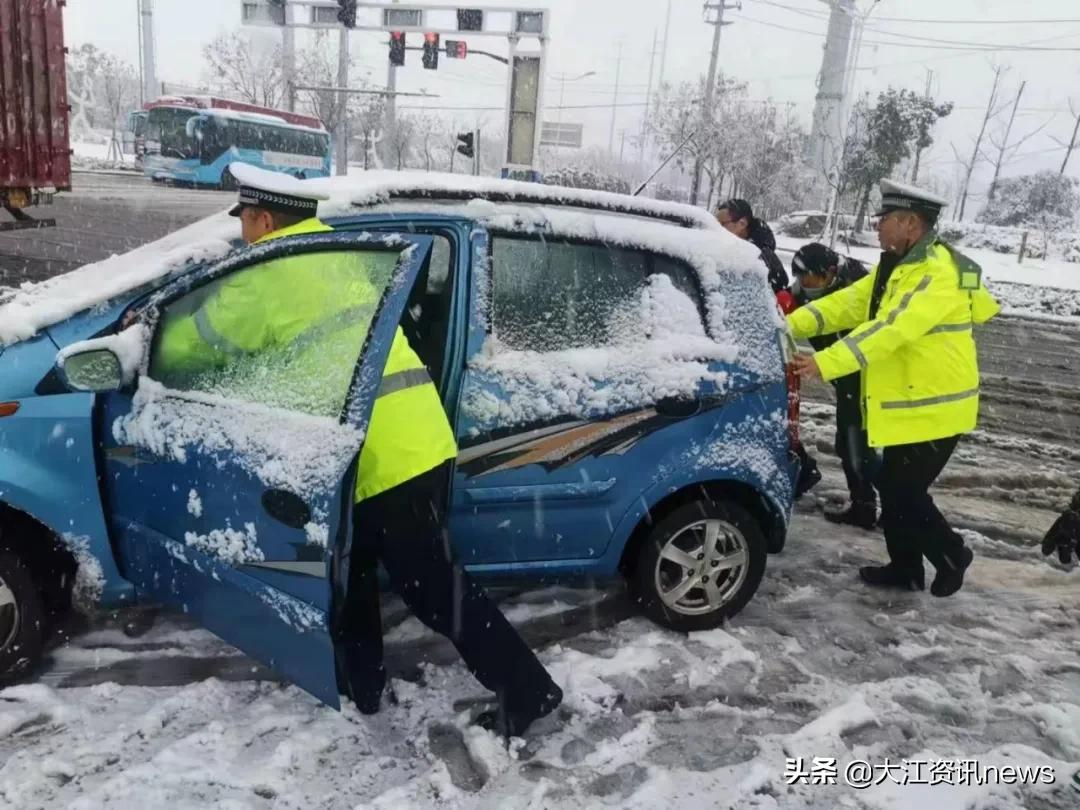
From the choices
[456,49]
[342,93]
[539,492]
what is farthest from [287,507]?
[342,93]

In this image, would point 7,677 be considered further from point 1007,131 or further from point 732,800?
point 1007,131

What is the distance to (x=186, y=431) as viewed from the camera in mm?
2594

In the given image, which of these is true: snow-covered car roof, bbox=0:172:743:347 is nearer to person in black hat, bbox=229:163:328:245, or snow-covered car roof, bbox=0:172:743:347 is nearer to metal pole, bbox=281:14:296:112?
person in black hat, bbox=229:163:328:245

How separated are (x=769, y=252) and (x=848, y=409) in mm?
1217

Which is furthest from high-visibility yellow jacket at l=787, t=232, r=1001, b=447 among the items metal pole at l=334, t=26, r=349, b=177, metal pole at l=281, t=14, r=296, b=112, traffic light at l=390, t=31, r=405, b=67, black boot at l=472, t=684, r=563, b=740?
metal pole at l=281, t=14, r=296, b=112

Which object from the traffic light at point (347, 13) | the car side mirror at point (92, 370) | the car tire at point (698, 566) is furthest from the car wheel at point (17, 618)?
the traffic light at point (347, 13)

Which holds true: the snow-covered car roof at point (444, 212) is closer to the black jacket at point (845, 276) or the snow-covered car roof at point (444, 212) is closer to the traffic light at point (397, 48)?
the black jacket at point (845, 276)

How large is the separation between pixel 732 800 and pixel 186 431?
6.76ft

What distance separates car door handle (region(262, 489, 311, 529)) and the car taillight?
6.89 feet

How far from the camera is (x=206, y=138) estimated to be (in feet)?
92.6

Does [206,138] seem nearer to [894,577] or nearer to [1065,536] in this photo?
[894,577]

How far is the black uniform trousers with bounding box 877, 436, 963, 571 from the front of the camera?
3.73m

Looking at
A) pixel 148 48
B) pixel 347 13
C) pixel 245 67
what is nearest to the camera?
Result: pixel 347 13

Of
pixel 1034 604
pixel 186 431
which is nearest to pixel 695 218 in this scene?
pixel 186 431
